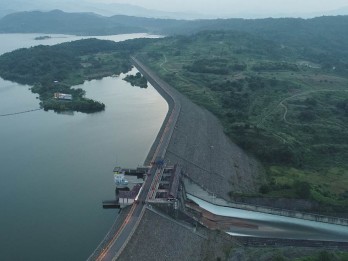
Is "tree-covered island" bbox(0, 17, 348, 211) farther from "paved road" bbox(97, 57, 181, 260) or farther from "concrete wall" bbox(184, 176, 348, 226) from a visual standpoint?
"paved road" bbox(97, 57, 181, 260)

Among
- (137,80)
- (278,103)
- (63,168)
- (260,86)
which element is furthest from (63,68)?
(63,168)

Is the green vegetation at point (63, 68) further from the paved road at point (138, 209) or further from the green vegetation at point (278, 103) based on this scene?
the paved road at point (138, 209)

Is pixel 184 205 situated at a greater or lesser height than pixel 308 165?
greater

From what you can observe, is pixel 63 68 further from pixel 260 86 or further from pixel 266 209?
pixel 266 209

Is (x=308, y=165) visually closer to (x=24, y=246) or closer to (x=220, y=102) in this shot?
(x=220, y=102)

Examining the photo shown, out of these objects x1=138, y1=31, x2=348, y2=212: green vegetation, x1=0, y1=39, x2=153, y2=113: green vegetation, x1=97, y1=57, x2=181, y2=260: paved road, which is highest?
x1=97, y1=57, x2=181, y2=260: paved road

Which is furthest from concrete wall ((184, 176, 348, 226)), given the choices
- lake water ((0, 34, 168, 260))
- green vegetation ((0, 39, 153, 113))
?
green vegetation ((0, 39, 153, 113))

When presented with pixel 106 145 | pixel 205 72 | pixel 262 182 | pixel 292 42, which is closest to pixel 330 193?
pixel 262 182
